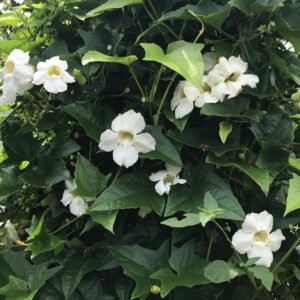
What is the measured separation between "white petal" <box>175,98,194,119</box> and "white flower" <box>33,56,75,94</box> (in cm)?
20

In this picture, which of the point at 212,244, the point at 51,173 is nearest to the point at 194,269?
the point at 212,244

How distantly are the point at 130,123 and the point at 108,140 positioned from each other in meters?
0.05

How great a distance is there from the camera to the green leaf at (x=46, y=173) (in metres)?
0.91

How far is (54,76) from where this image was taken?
90 cm

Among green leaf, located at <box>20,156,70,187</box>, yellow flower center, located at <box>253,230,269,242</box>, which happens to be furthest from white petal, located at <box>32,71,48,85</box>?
yellow flower center, located at <box>253,230,269,242</box>

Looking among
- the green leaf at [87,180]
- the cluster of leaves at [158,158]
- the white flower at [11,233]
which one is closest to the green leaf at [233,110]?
the cluster of leaves at [158,158]

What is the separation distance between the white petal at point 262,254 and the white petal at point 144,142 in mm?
231

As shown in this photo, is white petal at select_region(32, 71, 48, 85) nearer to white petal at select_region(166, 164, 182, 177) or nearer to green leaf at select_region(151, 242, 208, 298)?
white petal at select_region(166, 164, 182, 177)

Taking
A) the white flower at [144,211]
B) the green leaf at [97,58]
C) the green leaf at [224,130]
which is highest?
the green leaf at [97,58]

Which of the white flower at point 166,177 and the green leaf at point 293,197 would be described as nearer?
the green leaf at point 293,197

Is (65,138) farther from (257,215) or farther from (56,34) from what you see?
(257,215)

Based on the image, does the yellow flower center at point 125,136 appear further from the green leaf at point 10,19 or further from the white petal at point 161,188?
the green leaf at point 10,19

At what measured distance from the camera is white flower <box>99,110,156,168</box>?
2.78ft

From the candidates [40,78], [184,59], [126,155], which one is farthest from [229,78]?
[40,78]
